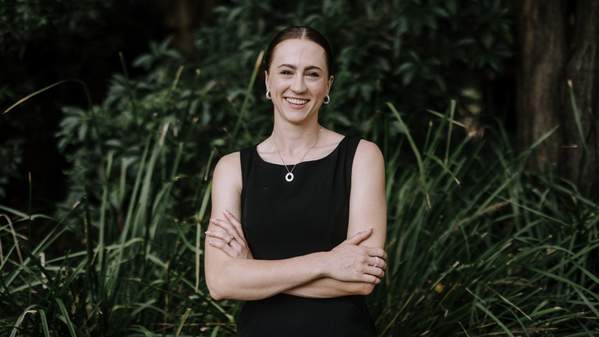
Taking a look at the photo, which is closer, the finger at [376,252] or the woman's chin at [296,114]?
the finger at [376,252]

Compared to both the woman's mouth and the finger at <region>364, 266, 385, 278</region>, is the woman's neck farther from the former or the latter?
the finger at <region>364, 266, 385, 278</region>

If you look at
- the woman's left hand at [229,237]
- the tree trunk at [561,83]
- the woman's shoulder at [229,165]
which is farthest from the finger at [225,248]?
the tree trunk at [561,83]

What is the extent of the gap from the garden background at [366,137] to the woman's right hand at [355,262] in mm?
767

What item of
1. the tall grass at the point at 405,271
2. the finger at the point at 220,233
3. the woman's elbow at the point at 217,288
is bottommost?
the tall grass at the point at 405,271

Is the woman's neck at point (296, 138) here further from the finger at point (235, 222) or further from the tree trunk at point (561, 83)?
the tree trunk at point (561, 83)

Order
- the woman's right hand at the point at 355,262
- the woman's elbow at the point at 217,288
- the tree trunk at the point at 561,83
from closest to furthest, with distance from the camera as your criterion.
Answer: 1. the woman's right hand at the point at 355,262
2. the woman's elbow at the point at 217,288
3. the tree trunk at the point at 561,83

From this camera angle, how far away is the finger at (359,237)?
225 centimetres

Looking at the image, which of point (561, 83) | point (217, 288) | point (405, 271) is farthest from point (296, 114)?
point (561, 83)

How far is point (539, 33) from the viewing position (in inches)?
162

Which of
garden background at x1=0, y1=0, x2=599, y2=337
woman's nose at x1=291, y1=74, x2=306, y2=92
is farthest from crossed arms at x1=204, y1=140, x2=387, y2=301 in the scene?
garden background at x1=0, y1=0, x2=599, y2=337

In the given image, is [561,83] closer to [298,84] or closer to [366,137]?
[366,137]

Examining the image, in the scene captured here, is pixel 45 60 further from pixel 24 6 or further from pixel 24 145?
pixel 24 6

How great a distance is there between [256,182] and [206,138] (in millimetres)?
1976

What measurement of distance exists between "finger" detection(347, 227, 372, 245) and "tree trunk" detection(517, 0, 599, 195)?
2.06 m
